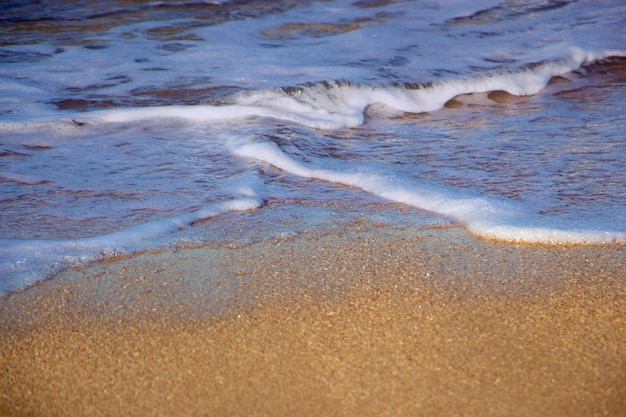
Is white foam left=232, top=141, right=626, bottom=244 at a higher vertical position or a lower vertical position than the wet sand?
higher

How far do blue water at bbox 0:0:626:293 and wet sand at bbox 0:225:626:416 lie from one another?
0.71ft

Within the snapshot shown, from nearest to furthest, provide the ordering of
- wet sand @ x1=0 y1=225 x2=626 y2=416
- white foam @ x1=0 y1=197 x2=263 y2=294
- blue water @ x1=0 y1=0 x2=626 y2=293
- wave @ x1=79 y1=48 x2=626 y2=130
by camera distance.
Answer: wet sand @ x1=0 y1=225 x2=626 y2=416
white foam @ x1=0 y1=197 x2=263 y2=294
blue water @ x1=0 y1=0 x2=626 y2=293
wave @ x1=79 y1=48 x2=626 y2=130

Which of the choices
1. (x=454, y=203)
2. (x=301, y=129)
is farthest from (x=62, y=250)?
(x=301, y=129)

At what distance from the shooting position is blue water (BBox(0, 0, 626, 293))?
2.63 metres

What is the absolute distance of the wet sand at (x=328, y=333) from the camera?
1.59 metres

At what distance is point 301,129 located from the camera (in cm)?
407

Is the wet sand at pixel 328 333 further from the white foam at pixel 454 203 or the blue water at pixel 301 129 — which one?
the blue water at pixel 301 129

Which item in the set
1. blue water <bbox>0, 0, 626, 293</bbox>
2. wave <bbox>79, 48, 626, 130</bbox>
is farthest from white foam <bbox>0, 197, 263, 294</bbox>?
wave <bbox>79, 48, 626, 130</bbox>

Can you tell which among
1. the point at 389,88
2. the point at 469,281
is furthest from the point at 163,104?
the point at 469,281

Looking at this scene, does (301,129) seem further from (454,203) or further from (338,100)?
(454,203)

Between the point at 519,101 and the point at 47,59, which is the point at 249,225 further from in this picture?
the point at 47,59

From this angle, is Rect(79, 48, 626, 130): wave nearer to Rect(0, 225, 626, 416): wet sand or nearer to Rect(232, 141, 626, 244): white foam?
Rect(232, 141, 626, 244): white foam

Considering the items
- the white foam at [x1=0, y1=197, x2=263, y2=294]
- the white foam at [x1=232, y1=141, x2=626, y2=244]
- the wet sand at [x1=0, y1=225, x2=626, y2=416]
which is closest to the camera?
the wet sand at [x1=0, y1=225, x2=626, y2=416]

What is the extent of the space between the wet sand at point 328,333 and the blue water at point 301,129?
22 centimetres
